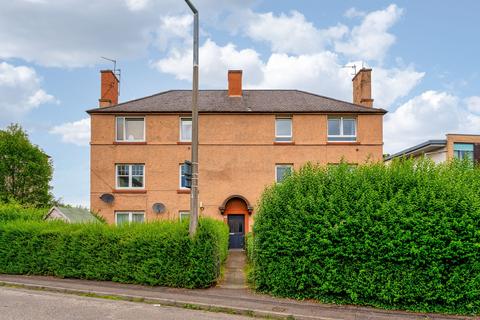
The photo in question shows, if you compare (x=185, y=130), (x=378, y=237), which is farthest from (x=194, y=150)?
(x=185, y=130)

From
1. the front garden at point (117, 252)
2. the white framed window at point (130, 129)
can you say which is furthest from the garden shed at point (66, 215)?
the white framed window at point (130, 129)

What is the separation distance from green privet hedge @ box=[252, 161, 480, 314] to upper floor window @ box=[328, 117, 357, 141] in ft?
42.8

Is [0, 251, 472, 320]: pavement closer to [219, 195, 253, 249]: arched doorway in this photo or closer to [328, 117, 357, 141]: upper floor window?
[219, 195, 253, 249]: arched doorway

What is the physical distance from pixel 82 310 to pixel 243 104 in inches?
708

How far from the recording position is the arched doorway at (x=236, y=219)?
25438mm

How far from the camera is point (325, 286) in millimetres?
11664

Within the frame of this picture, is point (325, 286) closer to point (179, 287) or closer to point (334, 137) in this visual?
point (179, 287)

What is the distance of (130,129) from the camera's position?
85.2ft

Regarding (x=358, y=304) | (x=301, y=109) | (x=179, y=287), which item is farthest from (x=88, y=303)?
(x=301, y=109)

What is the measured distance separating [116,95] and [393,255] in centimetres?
Answer: 2180

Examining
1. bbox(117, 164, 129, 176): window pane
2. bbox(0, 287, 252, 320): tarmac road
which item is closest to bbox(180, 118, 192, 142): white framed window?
bbox(117, 164, 129, 176): window pane

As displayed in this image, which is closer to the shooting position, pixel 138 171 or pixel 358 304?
pixel 358 304

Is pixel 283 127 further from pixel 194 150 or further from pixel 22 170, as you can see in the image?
pixel 22 170

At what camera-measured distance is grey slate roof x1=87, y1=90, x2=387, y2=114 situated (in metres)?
25.6
